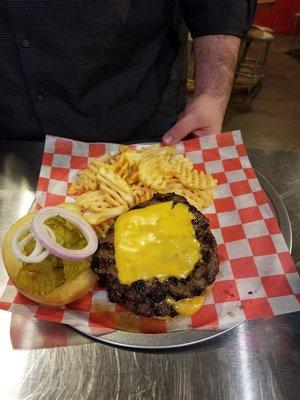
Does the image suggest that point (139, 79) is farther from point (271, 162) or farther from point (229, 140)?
point (271, 162)

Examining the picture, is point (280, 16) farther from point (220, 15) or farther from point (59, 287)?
point (59, 287)

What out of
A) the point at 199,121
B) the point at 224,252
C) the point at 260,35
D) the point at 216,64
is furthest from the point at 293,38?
the point at 224,252

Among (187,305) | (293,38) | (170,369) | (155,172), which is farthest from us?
(293,38)

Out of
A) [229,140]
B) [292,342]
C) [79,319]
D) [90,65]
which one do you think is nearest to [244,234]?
[292,342]

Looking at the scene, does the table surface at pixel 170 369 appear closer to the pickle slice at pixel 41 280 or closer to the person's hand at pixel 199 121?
the pickle slice at pixel 41 280

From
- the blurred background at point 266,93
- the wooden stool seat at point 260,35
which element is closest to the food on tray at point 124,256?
the blurred background at point 266,93

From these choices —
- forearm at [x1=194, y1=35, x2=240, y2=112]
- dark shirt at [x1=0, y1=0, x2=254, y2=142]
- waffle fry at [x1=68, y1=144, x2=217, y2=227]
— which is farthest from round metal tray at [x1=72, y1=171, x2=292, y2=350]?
forearm at [x1=194, y1=35, x2=240, y2=112]
